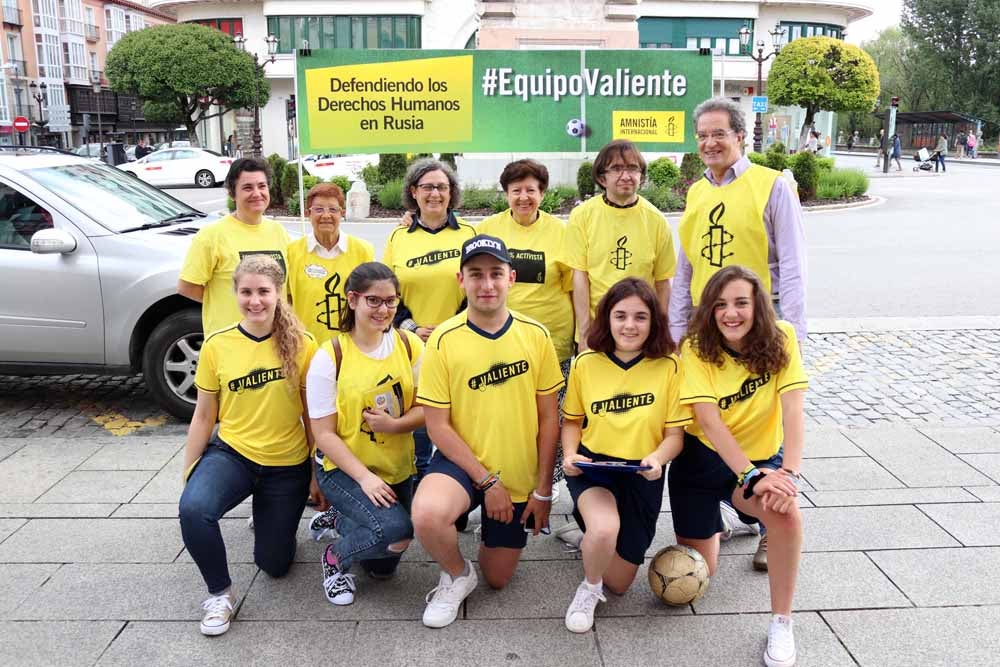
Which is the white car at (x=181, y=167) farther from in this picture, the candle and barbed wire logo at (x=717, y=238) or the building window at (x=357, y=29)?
the candle and barbed wire logo at (x=717, y=238)

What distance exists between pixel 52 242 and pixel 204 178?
25399 mm

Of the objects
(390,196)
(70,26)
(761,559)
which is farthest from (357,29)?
(761,559)

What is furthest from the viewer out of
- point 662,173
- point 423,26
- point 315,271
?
point 423,26

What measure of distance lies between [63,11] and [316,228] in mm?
72190

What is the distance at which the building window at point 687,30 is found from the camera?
56.1 meters

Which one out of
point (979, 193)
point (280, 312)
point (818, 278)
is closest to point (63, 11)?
point (979, 193)

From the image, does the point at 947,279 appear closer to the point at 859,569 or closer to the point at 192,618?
the point at 859,569

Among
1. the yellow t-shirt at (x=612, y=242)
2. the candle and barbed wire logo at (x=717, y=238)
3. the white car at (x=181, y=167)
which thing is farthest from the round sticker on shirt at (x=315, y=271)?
the white car at (x=181, y=167)

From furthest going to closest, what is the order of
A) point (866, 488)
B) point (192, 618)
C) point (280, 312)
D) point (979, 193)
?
point (979, 193), point (866, 488), point (280, 312), point (192, 618)

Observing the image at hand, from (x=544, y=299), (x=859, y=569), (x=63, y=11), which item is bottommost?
(x=859, y=569)

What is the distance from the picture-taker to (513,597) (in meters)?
3.86

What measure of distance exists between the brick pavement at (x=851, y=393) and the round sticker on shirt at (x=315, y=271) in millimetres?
2128

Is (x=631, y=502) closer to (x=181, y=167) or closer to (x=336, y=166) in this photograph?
(x=336, y=166)

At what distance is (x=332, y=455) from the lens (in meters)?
3.81
